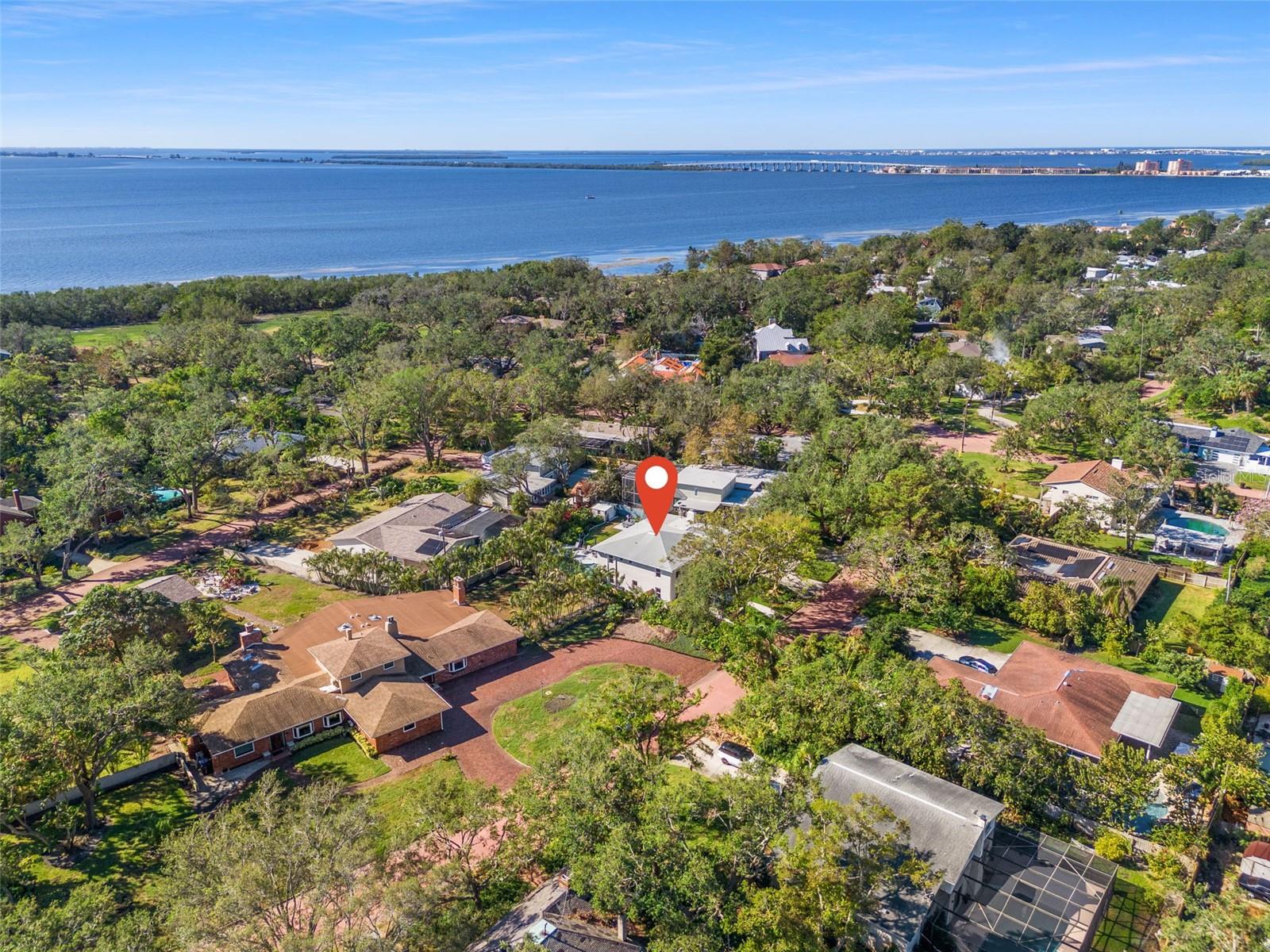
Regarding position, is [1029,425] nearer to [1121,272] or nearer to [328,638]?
[328,638]

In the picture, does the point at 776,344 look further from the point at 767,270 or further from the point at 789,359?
the point at 767,270

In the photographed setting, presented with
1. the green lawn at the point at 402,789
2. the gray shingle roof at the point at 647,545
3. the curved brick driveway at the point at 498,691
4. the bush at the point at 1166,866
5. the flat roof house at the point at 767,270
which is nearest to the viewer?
the bush at the point at 1166,866

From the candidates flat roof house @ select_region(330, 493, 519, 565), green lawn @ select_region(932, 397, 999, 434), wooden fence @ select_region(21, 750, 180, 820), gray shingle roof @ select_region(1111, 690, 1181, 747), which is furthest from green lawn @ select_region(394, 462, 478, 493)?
gray shingle roof @ select_region(1111, 690, 1181, 747)

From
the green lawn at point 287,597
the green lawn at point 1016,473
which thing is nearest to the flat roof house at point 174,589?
the green lawn at point 287,597

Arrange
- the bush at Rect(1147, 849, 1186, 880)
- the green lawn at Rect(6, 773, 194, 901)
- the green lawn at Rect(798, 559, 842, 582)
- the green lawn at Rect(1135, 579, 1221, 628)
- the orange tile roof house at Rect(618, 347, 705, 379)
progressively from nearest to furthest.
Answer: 1. the bush at Rect(1147, 849, 1186, 880)
2. the green lawn at Rect(6, 773, 194, 901)
3. the green lawn at Rect(1135, 579, 1221, 628)
4. the green lawn at Rect(798, 559, 842, 582)
5. the orange tile roof house at Rect(618, 347, 705, 379)

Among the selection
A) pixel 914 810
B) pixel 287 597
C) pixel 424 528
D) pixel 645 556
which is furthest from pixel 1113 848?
pixel 287 597

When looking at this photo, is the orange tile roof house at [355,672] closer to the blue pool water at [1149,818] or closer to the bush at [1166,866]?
the bush at [1166,866]

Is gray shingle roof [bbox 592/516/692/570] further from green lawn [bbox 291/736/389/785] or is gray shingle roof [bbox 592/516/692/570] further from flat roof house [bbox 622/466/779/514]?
green lawn [bbox 291/736/389/785]
